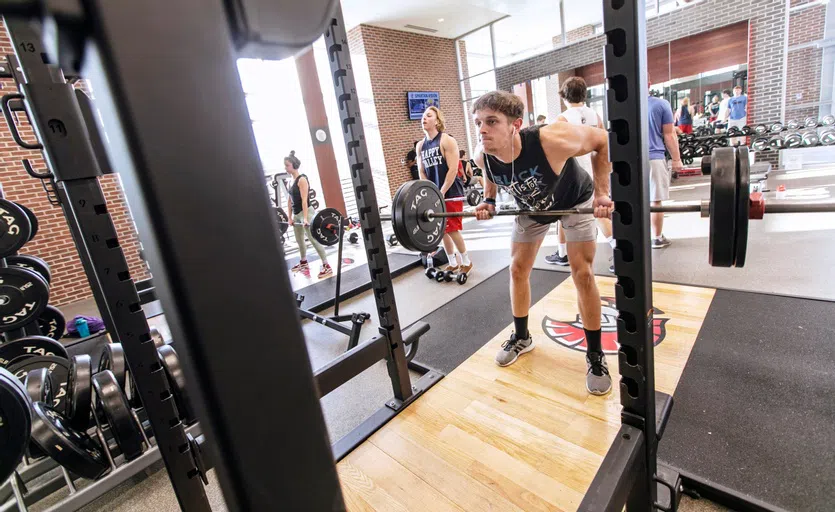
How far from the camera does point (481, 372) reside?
202 cm

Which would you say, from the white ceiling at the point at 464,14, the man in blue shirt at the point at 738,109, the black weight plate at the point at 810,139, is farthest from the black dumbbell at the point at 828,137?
the white ceiling at the point at 464,14

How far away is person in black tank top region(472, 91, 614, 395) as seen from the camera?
1.64m

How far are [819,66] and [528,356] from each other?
6.86 meters

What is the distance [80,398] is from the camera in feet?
5.05


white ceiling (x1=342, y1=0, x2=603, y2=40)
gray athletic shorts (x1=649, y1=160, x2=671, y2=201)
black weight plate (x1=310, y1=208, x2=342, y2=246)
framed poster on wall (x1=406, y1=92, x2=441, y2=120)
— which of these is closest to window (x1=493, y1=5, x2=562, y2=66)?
white ceiling (x1=342, y1=0, x2=603, y2=40)

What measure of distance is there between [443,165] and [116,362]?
253cm

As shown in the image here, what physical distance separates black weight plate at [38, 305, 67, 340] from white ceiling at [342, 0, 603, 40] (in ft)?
17.3

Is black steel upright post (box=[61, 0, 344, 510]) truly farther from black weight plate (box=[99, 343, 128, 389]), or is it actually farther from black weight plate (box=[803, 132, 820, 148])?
black weight plate (box=[803, 132, 820, 148])

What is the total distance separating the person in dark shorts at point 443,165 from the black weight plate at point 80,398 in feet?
8.00

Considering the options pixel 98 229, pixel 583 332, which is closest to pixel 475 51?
pixel 583 332

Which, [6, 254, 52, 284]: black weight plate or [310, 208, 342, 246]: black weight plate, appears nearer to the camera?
[6, 254, 52, 284]: black weight plate

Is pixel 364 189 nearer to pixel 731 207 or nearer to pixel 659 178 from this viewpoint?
pixel 731 207

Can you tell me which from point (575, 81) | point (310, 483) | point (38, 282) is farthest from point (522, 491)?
point (38, 282)

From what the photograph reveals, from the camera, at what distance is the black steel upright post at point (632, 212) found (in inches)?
32.3
